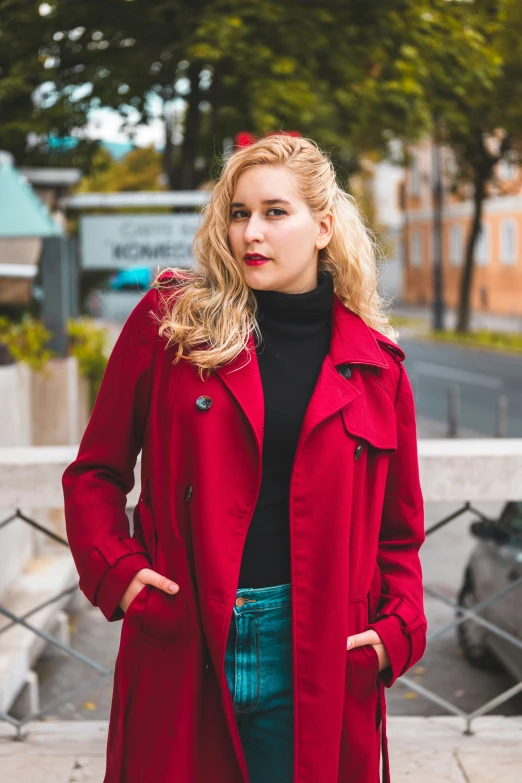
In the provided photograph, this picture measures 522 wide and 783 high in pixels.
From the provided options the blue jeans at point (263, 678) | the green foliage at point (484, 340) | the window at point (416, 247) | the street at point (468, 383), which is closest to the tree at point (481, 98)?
the green foliage at point (484, 340)

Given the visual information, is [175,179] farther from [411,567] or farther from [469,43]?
[411,567]

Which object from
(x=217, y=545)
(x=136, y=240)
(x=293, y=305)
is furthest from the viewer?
(x=136, y=240)

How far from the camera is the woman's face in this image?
7.57ft

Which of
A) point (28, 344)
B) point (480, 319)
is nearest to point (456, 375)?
point (28, 344)

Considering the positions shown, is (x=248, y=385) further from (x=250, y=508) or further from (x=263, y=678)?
(x=263, y=678)

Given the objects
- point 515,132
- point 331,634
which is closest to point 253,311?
point 331,634

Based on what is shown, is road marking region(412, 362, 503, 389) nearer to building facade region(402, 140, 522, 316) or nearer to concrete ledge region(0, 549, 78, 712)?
building facade region(402, 140, 522, 316)

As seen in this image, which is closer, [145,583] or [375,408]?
[145,583]

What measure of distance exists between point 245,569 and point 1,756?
1958 millimetres

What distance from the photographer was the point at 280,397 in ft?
7.50

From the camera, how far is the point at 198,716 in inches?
88.9

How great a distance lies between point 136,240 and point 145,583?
372 inches

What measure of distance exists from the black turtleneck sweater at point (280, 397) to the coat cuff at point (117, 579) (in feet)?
0.74

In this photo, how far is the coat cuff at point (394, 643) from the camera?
7.73 feet
